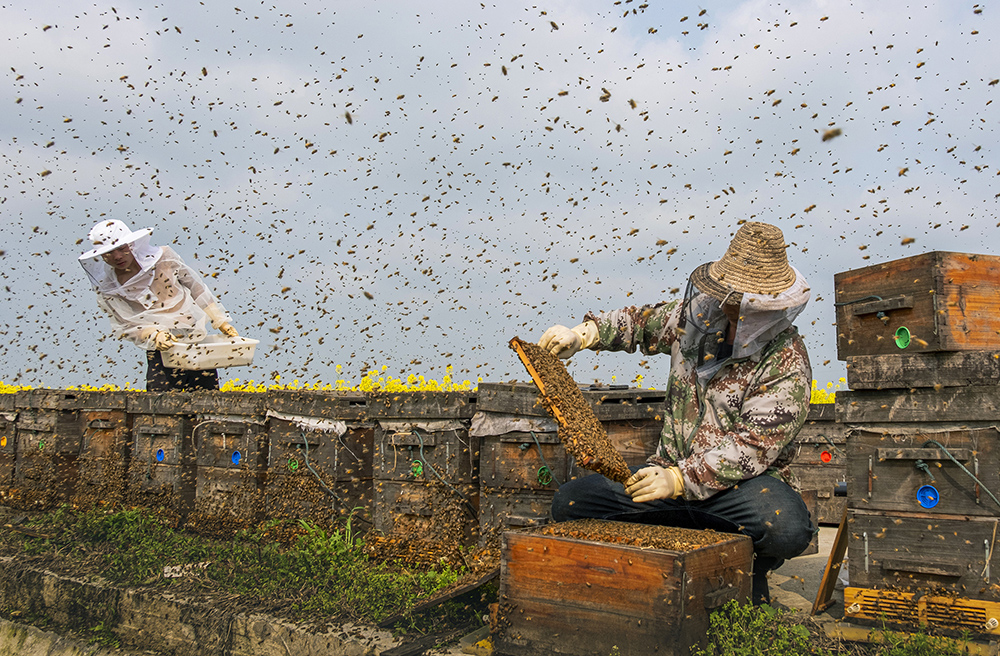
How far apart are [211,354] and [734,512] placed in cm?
506

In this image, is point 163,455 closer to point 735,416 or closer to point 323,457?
point 323,457

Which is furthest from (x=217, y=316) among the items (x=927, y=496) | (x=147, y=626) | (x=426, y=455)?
(x=927, y=496)

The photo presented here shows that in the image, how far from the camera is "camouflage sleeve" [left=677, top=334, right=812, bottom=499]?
354cm

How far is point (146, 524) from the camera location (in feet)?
20.6

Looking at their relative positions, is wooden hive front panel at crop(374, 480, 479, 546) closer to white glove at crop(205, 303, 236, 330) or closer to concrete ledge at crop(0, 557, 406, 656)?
concrete ledge at crop(0, 557, 406, 656)

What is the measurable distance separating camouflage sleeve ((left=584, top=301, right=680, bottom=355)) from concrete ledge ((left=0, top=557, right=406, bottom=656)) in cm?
Answer: 193

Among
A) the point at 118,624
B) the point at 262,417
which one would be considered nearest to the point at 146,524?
the point at 118,624

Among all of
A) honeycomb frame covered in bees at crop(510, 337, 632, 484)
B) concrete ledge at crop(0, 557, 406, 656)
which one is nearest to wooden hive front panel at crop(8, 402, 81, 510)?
concrete ledge at crop(0, 557, 406, 656)

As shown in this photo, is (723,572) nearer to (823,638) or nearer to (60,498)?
(823,638)

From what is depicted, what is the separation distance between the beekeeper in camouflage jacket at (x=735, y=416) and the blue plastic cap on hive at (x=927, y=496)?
1.66ft

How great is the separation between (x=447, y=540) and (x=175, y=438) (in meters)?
2.77

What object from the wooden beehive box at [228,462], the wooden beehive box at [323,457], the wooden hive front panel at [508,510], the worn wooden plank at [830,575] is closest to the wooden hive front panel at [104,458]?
the wooden beehive box at [228,462]

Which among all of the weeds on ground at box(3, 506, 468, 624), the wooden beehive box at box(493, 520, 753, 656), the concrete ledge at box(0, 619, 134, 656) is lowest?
the concrete ledge at box(0, 619, 134, 656)

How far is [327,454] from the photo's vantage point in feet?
17.1
